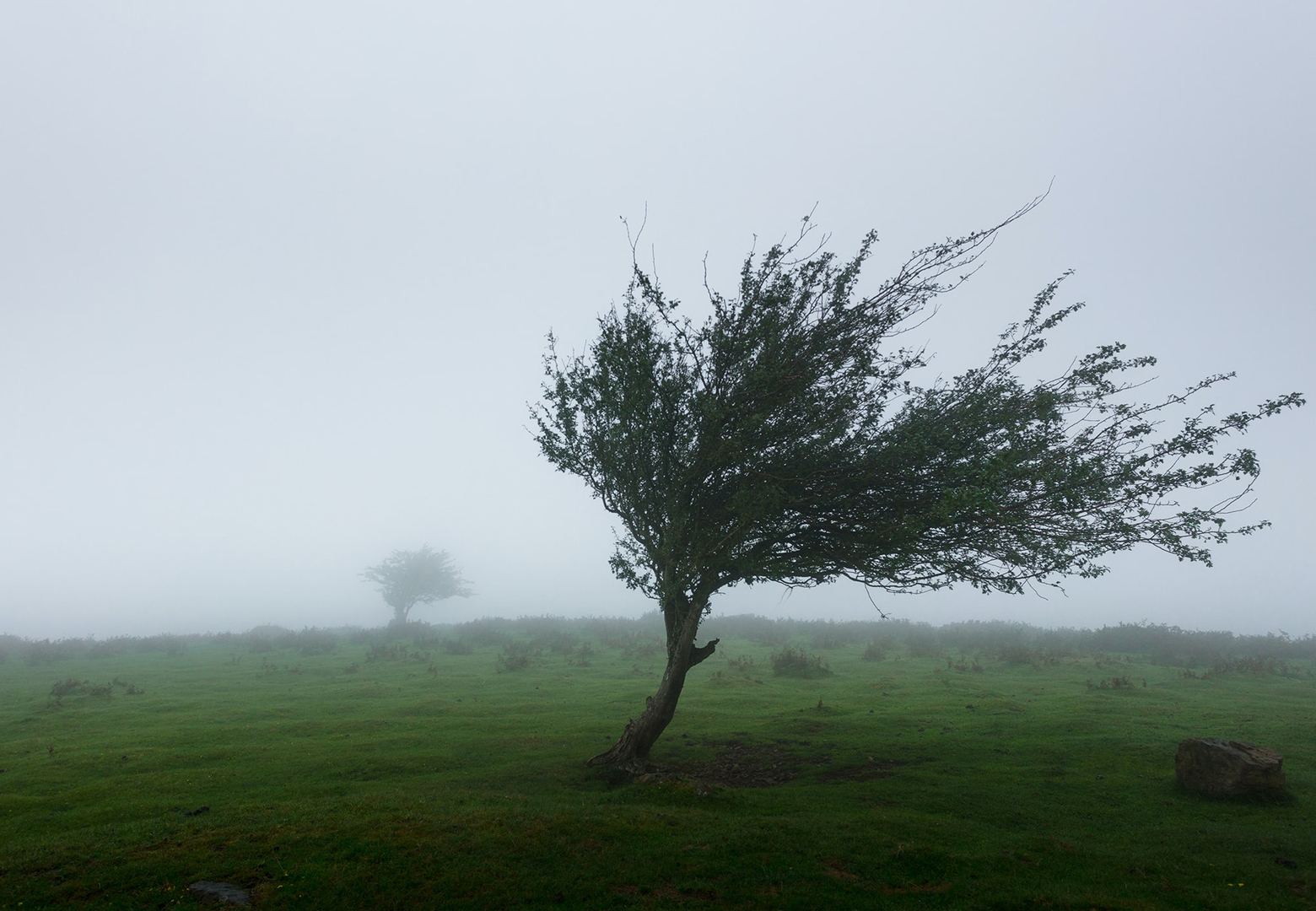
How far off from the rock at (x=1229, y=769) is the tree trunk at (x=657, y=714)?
12.5m

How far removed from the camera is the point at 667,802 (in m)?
16.2

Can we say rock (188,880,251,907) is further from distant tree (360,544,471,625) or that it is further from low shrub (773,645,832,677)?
distant tree (360,544,471,625)

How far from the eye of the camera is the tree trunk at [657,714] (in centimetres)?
1945

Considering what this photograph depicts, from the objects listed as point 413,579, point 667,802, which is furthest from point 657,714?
point 413,579

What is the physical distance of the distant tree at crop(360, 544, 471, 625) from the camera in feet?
338

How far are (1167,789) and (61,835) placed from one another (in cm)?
2604

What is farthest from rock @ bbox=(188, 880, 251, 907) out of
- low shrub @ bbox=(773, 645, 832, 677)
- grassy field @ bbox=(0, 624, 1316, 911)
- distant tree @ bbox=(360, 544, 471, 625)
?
distant tree @ bbox=(360, 544, 471, 625)

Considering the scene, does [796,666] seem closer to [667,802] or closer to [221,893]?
[667,802]

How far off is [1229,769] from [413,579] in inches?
4042

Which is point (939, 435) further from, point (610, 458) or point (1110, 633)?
point (1110, 633)

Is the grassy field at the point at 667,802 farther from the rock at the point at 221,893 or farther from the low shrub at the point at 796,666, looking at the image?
the low shrub at the point at 796,666

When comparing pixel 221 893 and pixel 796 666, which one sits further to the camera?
pixel 796 666

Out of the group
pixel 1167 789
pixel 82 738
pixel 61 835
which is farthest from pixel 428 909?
pixel 82 738

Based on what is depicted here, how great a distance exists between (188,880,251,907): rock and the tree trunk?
10290 mm
